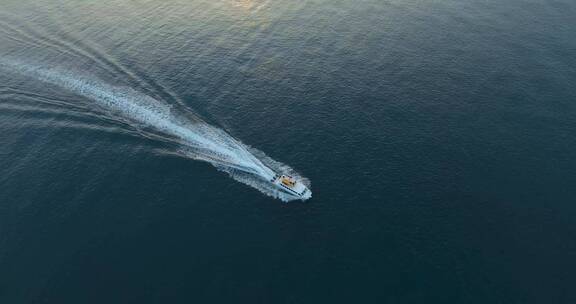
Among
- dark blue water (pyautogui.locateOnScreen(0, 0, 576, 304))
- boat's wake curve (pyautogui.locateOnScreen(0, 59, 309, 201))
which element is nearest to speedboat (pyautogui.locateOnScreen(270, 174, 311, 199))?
boat's wake curve (pyautogui.locateOnScreen(0, 59, 309, 201))

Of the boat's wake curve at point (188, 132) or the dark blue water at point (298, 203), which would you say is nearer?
the dark blue water at point (298, 203)

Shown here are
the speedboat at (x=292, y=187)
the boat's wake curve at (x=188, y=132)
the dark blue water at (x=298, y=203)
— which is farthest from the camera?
the boat's wake curve at (x=188, y=132)

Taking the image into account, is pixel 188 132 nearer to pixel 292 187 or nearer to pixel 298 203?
pixel 292 187

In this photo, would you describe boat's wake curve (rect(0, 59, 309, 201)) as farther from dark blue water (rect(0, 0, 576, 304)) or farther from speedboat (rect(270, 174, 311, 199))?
dark blue water (rect(0, 0, 576, 304))

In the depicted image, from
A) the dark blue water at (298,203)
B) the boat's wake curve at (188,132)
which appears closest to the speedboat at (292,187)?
the boat's wake curve at (188,132)

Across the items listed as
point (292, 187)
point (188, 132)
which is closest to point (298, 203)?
point (292, 187)

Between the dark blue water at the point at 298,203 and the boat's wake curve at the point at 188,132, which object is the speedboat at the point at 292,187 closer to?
the boat's wake curve at the point at 188,132
